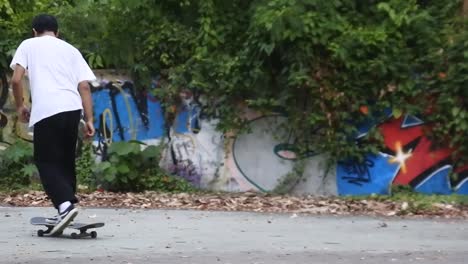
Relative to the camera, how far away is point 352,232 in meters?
8.45

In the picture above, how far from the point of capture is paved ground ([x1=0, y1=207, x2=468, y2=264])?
21.9 feet

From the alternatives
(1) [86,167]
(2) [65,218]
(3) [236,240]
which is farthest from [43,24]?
(1) [86,167]

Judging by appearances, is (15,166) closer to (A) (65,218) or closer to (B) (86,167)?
Result: (B) (86,167)

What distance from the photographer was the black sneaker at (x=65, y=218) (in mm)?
7188

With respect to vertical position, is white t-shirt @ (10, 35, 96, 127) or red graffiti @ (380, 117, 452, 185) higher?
white t-shirt @ (10, 35, 96, 127)

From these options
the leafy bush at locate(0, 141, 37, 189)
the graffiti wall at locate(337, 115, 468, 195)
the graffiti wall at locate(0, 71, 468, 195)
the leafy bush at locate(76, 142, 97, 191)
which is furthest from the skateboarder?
the graffiti wall at locate(337, 115, 468, 195)

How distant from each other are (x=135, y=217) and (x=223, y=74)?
358 centimetres

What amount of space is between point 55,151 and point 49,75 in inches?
24.4

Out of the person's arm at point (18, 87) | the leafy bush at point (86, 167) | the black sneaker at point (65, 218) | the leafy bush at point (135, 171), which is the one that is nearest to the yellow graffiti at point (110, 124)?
the leafy bush at point (86, 167)

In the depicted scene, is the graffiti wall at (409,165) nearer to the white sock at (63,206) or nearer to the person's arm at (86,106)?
the person's arm at (86,106)

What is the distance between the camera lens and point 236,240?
771 centimetres

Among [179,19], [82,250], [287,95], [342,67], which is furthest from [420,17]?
[82,250]

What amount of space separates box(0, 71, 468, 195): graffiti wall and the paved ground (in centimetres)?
269

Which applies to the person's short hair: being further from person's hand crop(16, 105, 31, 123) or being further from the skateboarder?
person's hand crop(16, 105, 31, 123)
